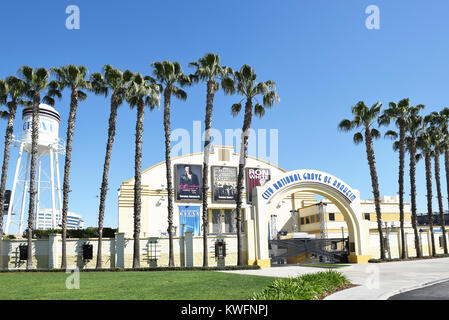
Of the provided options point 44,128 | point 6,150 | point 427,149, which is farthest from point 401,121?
point 44,128

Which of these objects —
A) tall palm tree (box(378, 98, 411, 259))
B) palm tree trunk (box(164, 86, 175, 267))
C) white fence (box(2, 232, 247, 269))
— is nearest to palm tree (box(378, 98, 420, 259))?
tall palm tree (box(378, 98, 411, 259))

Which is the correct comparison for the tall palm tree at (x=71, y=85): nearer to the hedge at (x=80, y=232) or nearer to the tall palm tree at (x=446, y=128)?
the hedge at (x=80, y=232)

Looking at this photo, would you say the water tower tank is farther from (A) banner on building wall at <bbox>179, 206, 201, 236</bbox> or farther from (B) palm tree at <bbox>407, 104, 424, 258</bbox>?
(B) palm tree at <bbox>407, 104, 424, 258</bbox>

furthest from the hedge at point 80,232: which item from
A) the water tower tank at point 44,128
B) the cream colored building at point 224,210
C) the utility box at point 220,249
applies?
the utility box at point 220,249

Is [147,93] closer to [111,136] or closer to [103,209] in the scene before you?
[111,136]

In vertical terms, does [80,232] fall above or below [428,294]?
above

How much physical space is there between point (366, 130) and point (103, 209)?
2641 cm

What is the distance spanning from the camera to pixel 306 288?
13.8m

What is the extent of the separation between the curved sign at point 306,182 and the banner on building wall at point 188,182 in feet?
77.4

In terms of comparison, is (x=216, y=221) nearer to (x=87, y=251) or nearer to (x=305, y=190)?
(x=305, y=190)

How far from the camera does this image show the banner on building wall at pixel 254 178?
195 ft

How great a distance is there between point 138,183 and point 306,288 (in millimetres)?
21786

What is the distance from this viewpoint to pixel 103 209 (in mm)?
Result: 32875
